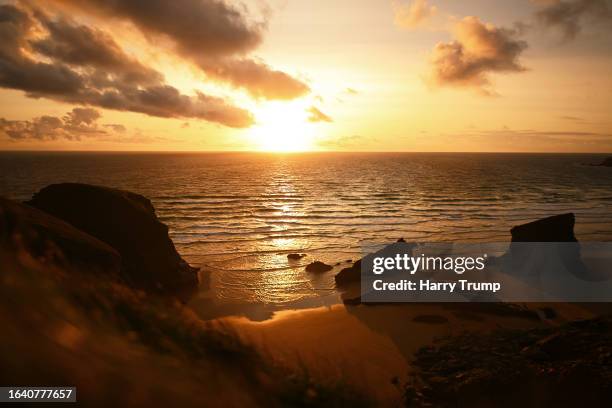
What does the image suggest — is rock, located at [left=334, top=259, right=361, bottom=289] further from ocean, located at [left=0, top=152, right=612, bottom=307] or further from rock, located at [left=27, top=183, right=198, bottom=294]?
rock, located at [left=27, top=183, right=198, bottom=294]

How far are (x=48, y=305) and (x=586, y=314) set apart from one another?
Result: 17.2 metres

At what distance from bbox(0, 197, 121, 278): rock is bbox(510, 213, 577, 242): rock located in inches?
773

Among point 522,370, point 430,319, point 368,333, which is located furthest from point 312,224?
point 522,370

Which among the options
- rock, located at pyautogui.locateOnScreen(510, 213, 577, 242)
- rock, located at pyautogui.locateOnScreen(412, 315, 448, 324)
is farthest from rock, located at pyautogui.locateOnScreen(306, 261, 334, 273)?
rock, located at pyautogui.locateOnScreen(510, 213, 577, 242)

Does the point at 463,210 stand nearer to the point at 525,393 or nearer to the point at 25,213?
the point at 525,393

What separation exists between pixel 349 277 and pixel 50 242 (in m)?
13.0

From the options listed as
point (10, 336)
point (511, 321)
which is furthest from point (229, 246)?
point (10, 336)

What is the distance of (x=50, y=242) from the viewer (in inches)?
341

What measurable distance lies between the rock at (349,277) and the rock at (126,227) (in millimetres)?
7096

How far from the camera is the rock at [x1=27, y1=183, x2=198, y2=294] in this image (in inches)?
583

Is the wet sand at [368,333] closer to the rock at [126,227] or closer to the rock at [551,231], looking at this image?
the rock at [126,227]

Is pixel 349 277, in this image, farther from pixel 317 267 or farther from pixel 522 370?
pixel 522 370

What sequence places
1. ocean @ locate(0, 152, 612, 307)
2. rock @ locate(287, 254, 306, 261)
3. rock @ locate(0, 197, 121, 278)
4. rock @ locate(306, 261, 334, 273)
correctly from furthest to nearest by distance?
rock @ locate(287, 254, 306, 261) → rock @ locate(306, 261, 334, 273) → ocean @ locate(0, 152, 612, 307) → rock @ locate(0, 197, 121, 278)

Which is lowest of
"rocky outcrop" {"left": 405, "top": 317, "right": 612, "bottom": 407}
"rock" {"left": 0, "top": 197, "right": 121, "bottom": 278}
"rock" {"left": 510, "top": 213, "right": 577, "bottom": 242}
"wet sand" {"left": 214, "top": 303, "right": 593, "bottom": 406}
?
"wet sand" {"left": 214, "top": 303, "right": 593, "bottom": 406}
